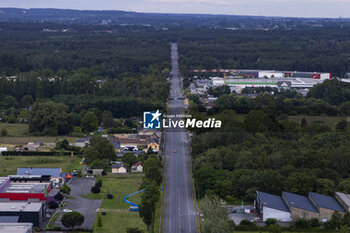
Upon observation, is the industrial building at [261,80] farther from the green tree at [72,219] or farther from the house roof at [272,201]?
the green tree at [72,219]

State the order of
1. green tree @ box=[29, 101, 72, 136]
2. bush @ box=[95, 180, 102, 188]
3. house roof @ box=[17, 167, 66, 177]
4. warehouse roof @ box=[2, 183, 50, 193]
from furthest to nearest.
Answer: green tree @ box=[29, 101, 72, 136]
house roof @ box=[17, 167, 66, 177]
bush @ box=[95, 180, 102, 188]
warehouse roof @ box=[2, 183, 50, 193]

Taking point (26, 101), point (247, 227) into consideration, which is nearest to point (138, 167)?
point (247, 227)

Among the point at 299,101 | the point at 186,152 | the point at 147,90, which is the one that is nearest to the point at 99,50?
the point at 147,90

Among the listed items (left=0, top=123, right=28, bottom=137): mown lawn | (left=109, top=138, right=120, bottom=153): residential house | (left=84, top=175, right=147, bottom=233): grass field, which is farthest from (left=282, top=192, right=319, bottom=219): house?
(left=0, top=123, right=28, bottom=137): mown lawn

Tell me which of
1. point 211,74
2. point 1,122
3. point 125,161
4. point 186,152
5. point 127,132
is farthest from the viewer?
point 211,74

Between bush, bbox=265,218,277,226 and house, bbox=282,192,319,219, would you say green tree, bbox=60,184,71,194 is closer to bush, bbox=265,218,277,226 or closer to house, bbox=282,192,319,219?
bush, bbox=265,218,277,226

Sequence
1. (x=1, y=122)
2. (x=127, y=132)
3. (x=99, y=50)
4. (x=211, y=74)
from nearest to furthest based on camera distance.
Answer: (x=127, y=132)
(x=1, y=122)
(x=211, y=74)
(x=99, y=50)

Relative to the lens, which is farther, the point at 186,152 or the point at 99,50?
the point at 99,50

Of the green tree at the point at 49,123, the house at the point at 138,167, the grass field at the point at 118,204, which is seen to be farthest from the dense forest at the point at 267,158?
the green tree at the point at 49,123

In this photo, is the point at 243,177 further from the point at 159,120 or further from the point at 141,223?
the point at 159,120
